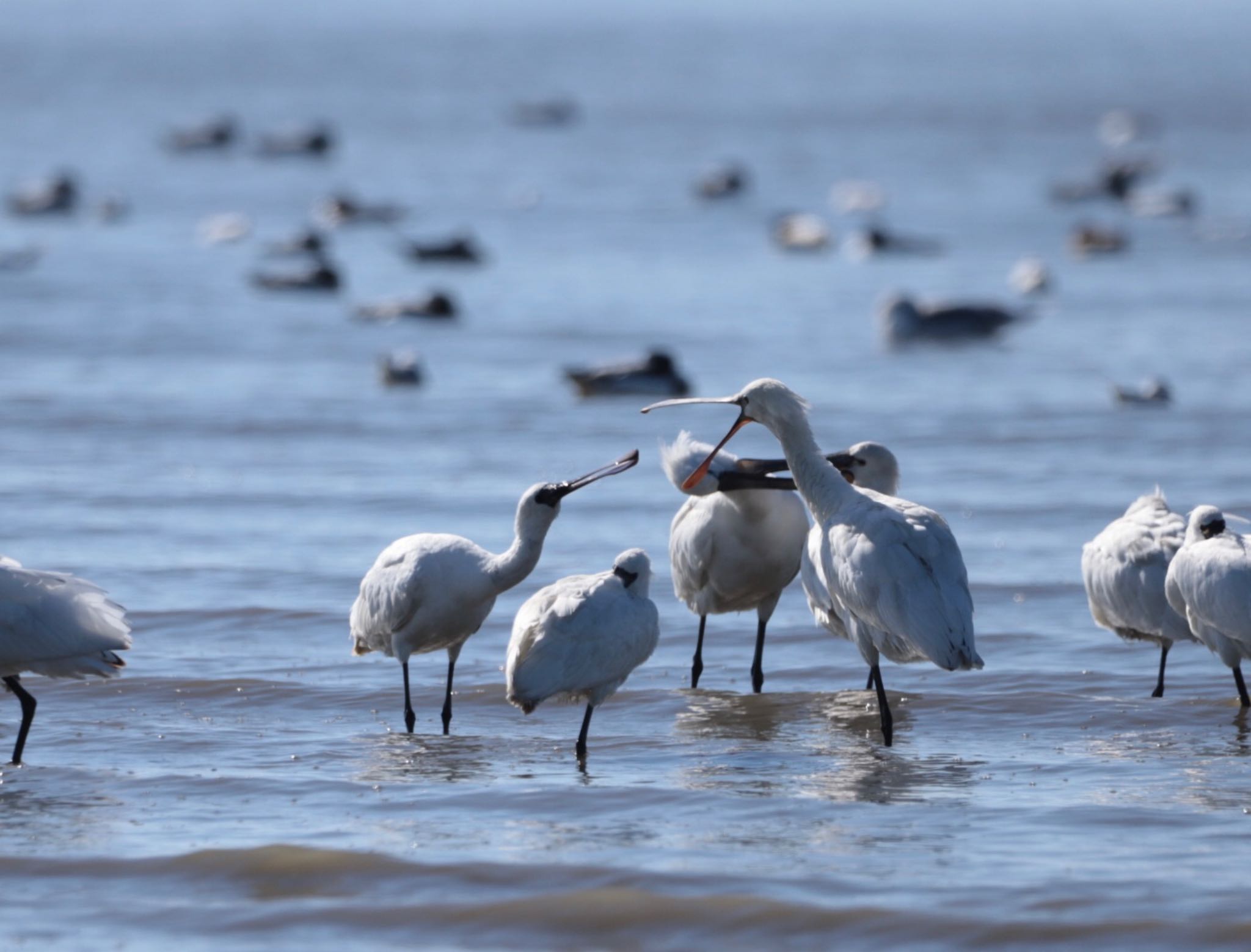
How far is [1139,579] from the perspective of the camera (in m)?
9.79

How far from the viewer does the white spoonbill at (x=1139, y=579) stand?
9773 millimetres

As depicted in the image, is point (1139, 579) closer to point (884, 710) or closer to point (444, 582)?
point (884, 710)

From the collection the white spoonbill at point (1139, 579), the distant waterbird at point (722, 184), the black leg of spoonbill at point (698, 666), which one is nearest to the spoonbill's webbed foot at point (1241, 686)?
the white spoonbill at point (1139, 579)

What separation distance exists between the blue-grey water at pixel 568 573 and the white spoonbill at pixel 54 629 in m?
0.44

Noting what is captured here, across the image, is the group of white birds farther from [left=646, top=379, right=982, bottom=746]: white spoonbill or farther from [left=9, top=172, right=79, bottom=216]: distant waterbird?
[left=9, top=172, right=79, bottom=216]: distant waterbird

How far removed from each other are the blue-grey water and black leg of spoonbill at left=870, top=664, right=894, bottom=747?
14cm

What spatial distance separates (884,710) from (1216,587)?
5.07 ft

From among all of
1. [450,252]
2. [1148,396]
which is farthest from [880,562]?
[450,252]

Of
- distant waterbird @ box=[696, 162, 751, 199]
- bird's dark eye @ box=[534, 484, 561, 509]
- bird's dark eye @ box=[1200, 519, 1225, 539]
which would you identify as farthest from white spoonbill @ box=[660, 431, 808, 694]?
distant waterbird @ box=[696, 162, 751, 199]

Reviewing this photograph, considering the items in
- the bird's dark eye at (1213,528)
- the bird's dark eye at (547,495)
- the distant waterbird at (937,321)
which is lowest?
the bird's dark eye at (1213,528)

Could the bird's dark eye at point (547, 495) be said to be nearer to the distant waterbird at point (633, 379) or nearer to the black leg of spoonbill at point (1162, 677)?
the black leg of spoonbill at point (1162, 677)

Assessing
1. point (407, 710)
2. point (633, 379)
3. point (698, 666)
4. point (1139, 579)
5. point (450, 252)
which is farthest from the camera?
point (450, 252)

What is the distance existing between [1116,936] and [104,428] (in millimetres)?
13141

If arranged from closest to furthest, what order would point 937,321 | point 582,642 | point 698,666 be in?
1. point 582,642
2. point 698,666
3. point 937,321
